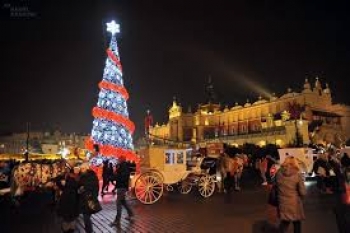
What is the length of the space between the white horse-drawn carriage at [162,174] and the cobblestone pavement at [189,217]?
0.51 metres

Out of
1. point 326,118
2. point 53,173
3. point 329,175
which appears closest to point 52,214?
point 53,173

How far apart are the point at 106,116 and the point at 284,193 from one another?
54.3ft

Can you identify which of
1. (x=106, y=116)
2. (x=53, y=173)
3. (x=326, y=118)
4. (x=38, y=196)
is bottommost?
(x=38, y=196)

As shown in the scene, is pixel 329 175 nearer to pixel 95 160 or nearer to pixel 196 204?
pixel 196 204

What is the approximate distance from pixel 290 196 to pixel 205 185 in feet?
30.2

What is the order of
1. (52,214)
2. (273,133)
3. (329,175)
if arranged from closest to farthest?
(52,214) < (329,175) < (273,133)

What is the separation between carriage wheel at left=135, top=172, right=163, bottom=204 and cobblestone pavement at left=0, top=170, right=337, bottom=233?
1.03 ft

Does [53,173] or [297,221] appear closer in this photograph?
[297,221]

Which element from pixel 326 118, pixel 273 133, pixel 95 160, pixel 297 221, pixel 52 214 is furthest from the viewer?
pixel 326 118

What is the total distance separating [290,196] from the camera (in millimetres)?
6867

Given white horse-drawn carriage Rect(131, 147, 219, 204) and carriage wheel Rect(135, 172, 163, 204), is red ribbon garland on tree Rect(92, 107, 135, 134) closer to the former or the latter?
white horse-drawn carriage Rect(131, 147, 219, 204)

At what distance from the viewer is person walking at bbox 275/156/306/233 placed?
6805mm

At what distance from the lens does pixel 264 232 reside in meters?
8.32

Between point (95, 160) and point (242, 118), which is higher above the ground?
point (242, 118)
